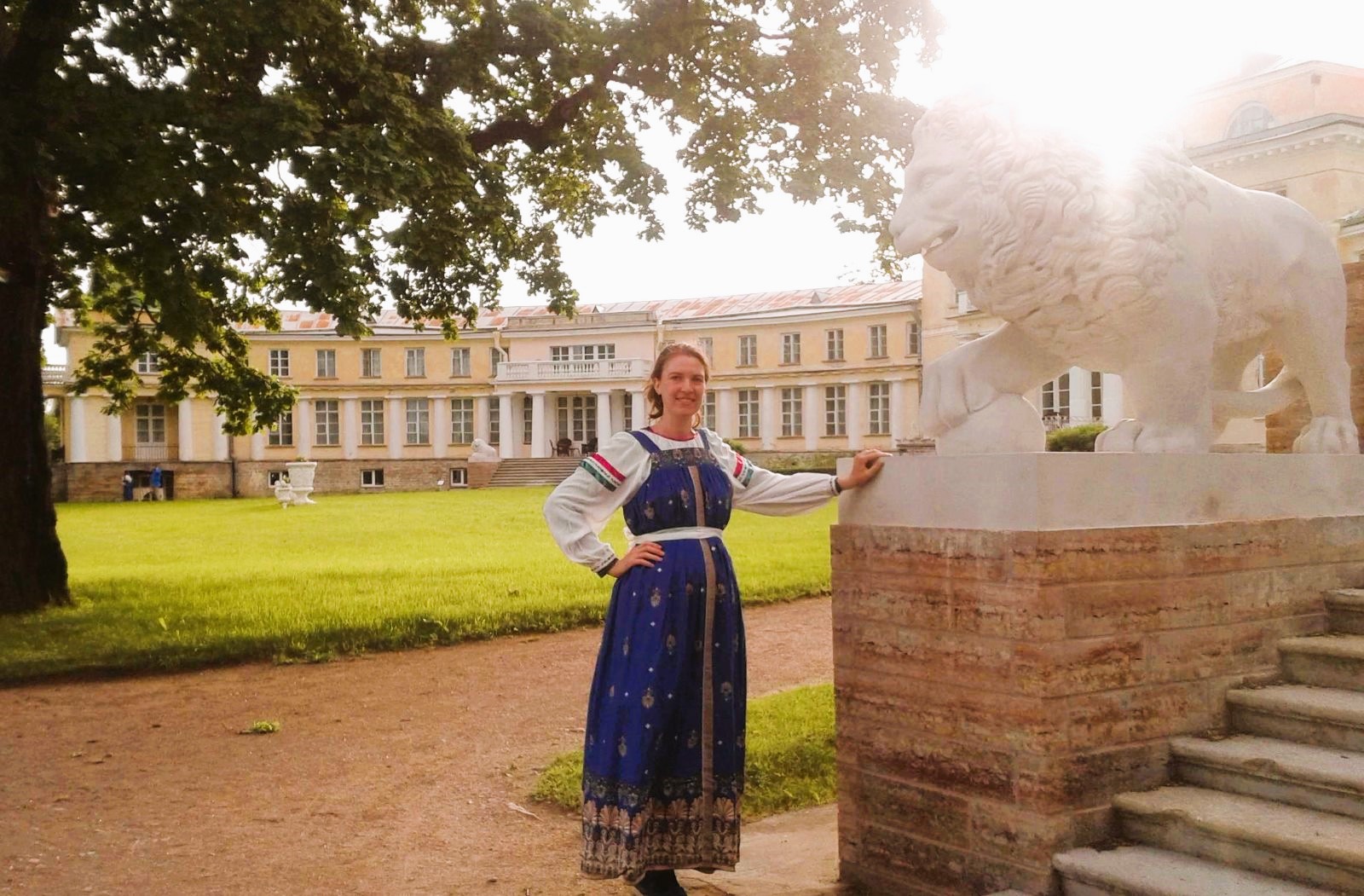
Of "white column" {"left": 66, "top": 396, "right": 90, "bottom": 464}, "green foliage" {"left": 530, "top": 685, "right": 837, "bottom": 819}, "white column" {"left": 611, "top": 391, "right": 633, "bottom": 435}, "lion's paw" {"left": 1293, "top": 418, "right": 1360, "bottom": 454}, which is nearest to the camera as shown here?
"lion's paw" {"left": 1293, "top": 418, "right": 1360, "bottom": 454}

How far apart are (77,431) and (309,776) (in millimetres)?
47288

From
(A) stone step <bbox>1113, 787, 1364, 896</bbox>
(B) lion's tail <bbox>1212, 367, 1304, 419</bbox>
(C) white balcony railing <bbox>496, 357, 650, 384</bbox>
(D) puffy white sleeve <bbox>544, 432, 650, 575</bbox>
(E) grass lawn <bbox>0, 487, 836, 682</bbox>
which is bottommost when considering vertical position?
(E) grass lawn <bbox>0, 487, 836, 682</bbox>

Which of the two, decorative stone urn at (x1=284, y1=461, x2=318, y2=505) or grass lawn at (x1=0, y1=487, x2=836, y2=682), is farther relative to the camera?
decorative stone urn at (x1=284, y1=461, x2=318, y2=505)

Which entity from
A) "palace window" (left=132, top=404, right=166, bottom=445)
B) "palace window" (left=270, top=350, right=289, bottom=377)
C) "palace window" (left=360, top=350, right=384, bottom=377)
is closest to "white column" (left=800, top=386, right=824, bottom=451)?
"palace window" (left=360, top=350, right=384, bottom=377)

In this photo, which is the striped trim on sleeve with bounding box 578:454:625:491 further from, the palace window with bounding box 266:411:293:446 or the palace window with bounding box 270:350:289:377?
the palace window with bounding box 270:350:289:377

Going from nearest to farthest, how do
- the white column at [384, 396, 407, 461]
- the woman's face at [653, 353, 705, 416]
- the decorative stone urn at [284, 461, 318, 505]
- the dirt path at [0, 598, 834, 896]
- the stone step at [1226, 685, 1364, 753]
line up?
the stone step at [1226, 685, 1364, 753] → the woman's face at [653, 353, 705, 416] → the dirt path at [0, 598, 834, 896] → the decorative stone urn at [284, 461, 318, 505] → the white column at [384, 396, 407, 461]

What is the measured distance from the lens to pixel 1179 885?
281 cm

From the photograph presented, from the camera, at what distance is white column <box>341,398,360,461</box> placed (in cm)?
5231

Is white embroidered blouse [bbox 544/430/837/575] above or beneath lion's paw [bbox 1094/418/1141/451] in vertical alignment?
beneath

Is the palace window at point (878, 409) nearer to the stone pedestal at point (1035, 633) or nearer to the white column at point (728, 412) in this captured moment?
the white column at point (728, 412)

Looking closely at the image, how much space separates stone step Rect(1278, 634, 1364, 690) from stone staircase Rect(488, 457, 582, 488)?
126 feet

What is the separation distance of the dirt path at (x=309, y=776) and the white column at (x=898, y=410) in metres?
38.0

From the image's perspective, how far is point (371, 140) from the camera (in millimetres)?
8234

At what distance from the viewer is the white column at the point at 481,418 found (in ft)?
173
